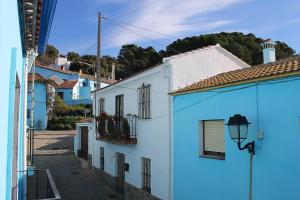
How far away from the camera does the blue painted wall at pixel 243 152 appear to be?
7.56 meters

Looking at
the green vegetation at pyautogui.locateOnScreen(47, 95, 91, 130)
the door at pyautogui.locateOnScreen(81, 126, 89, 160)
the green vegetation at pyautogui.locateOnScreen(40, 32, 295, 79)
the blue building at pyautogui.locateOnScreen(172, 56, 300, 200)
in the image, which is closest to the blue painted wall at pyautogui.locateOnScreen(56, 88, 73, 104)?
the green vegetation at pyautogui.locateOnScreen(47, 95, 91, 130)

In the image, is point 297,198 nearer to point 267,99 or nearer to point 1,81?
point 267,99

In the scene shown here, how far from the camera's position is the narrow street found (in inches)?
746

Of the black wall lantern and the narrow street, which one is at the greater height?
the black wall lantern

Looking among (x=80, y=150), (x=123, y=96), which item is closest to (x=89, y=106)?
(x=80, y=150)

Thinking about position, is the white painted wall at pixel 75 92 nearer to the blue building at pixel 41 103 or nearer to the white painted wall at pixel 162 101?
the blue building at pixel 41 103

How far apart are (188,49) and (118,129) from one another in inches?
830

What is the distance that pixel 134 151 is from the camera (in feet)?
52.7

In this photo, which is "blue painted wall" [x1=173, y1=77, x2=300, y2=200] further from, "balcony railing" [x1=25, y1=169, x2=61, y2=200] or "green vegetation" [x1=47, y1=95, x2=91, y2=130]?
"green vegetation" [x1=47, y1=95, x2=91, y2=130]

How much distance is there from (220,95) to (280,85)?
224 centimetres

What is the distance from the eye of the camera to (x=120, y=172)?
1859 centimetres

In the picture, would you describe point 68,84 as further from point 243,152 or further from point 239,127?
point 239,127

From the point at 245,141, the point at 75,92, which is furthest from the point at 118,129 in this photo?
the point at 75,92

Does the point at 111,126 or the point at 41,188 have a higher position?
the point at 111,126
